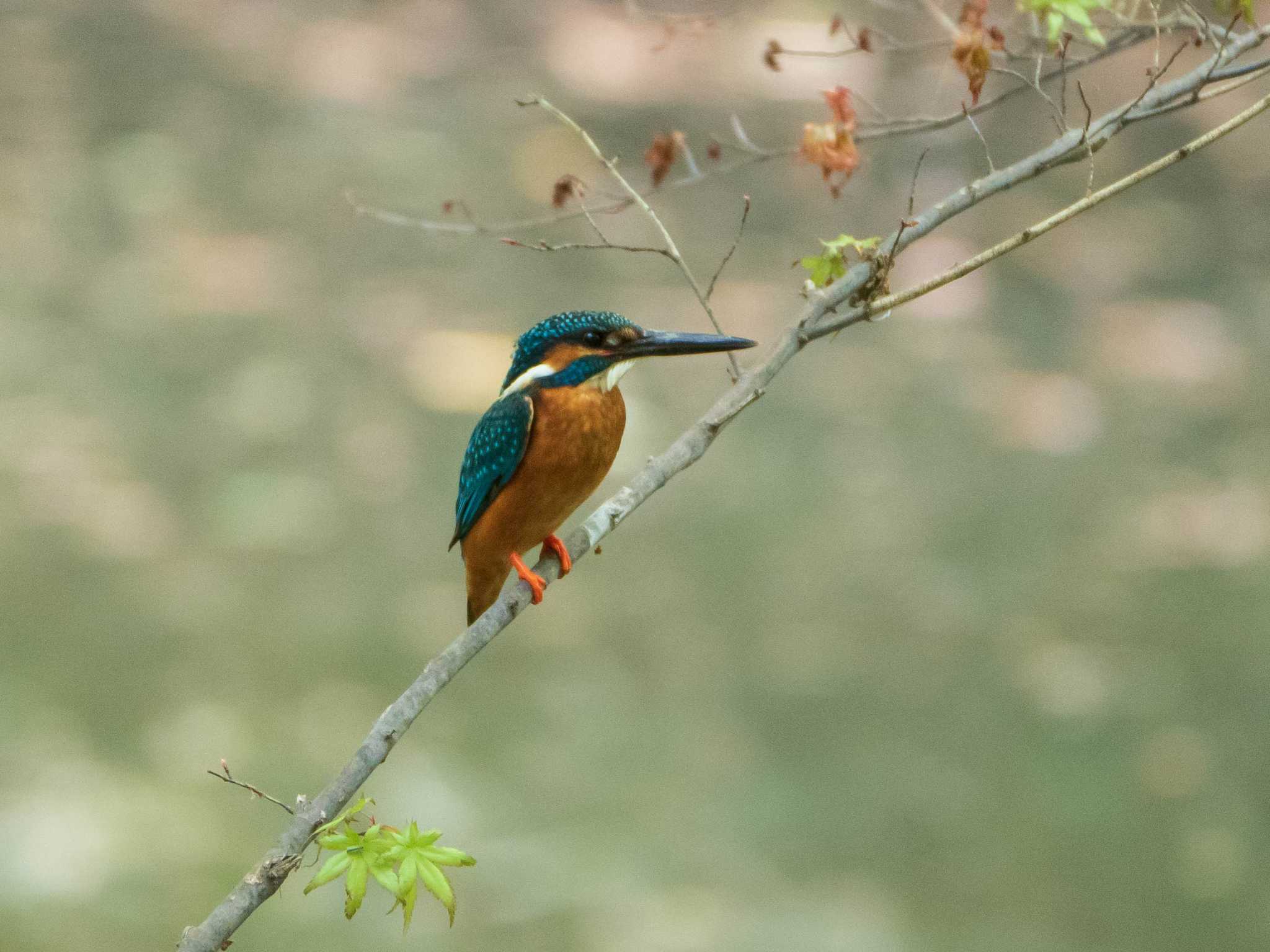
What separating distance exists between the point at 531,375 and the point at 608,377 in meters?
0.12

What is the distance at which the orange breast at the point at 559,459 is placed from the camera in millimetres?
2102

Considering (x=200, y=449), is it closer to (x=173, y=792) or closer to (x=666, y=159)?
(x=173, y=792)

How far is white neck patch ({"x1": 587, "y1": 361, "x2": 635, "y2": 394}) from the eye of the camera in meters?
2.08

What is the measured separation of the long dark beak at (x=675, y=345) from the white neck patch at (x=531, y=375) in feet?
0.39

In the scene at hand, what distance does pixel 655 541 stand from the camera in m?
6.32

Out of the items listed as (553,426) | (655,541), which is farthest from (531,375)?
(655,541)

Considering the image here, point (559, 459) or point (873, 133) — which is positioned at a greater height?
point (873, 133)

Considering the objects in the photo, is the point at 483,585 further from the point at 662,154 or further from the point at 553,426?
the point at 662,154

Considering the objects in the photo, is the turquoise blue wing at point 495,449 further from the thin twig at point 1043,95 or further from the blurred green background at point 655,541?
the blurred green background at point 655,541

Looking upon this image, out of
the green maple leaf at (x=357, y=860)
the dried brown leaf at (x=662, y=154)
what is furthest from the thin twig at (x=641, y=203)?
the green maple leaf at (x=357, y=860)

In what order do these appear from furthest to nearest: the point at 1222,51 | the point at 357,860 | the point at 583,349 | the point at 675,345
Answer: the point at 583,349 → the point at 675,345 → the point at 1222,51 → the point at 357,860

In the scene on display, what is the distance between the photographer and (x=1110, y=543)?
6.25 metres

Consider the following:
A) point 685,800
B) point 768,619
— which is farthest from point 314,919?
point 768,619

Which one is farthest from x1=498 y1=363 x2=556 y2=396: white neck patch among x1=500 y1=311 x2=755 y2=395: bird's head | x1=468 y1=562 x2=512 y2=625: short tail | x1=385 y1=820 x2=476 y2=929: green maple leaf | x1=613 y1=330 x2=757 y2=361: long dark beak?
x1=385 y1=820 x2=476 y2=929: green maple leaf
